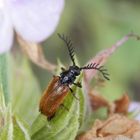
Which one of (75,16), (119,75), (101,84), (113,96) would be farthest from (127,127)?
(75,16)

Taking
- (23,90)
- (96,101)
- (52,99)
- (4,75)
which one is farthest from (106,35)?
(52,99)

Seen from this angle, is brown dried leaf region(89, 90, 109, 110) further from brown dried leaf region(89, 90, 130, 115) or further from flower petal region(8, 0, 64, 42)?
flower petal region(8, 0, 64, 42)

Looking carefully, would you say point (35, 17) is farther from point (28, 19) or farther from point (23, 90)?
point (23, 90)

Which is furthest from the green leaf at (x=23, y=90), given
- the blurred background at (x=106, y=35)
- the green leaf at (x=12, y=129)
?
the blurred background at (x=106, y=35)

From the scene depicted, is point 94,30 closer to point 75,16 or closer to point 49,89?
point 75,16

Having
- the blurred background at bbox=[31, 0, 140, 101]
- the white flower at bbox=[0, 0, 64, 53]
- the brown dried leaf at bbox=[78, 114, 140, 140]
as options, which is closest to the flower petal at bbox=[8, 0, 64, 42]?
the white flower at bbox=[0, 0, 64, 53]

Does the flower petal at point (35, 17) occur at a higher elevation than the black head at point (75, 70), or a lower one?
higher

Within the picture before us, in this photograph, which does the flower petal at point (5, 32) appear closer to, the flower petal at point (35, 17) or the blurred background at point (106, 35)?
the flower petal at point (35, 17)
